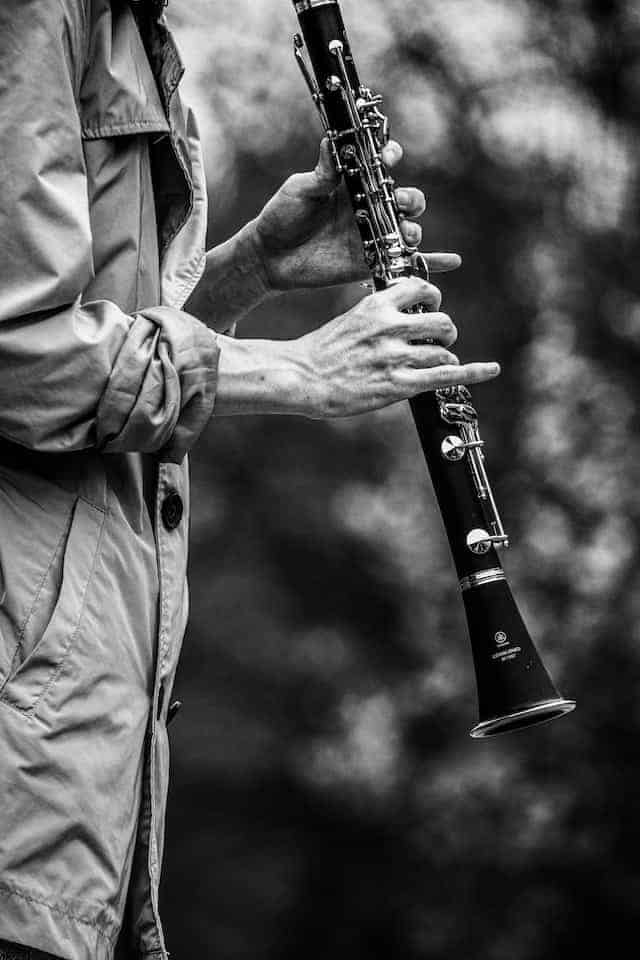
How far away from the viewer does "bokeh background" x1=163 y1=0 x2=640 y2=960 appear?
211cm

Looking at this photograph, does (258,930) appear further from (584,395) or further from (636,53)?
(636,53)

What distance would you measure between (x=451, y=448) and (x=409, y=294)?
6.9 inches

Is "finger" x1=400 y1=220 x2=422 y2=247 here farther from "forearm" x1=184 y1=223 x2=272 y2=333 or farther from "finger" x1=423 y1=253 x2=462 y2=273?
"forearm" x1=184 y1=223 x2=272 y2=333

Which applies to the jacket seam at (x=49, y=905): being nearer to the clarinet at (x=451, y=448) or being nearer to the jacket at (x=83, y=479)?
the jacket at (x=83, y=479)

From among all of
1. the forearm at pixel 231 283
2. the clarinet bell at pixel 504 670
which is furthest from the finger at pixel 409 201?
the clarinet bell at pixel 504 670

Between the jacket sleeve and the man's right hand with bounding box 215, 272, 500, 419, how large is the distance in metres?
0.08

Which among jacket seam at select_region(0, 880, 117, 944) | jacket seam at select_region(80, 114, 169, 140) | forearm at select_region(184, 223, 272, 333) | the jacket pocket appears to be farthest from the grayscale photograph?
jacket seam at select_region(0, 880, 117, 944)

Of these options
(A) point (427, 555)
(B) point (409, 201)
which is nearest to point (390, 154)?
(B) point (409, 201)

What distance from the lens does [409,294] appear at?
1144 mm

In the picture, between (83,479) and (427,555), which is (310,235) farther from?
(427,555)

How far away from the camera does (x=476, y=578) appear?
124cm

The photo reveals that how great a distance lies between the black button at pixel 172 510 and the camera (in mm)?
1084

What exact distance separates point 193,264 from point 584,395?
4.01ft

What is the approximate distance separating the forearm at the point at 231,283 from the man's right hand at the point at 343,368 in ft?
1.19
